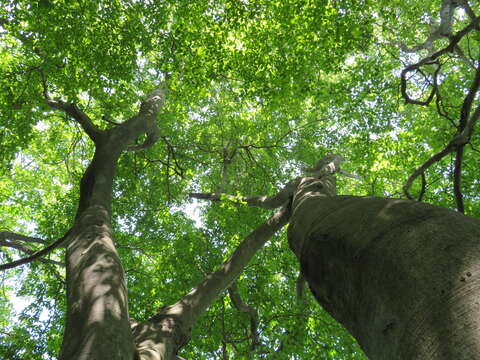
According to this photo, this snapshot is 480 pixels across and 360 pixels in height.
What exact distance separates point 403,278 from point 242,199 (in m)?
5.88

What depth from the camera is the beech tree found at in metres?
1.46

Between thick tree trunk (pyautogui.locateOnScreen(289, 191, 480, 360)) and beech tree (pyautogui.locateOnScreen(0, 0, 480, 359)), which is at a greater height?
beech tree (pyautogui.locateOnScreen(0, 0, 480, 359))

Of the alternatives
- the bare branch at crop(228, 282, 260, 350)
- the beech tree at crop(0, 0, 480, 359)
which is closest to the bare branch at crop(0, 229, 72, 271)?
the beech tree at crop(0, 0, 480, 359)

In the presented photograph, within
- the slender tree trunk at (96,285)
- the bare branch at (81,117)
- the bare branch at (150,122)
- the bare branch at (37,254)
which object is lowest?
the slender tree trunk at (96,285)

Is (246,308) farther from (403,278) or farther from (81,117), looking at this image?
(403,278)

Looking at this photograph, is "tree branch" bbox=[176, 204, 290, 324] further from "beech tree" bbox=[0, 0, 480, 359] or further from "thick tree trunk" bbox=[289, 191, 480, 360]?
"thick tree trunk" bbox=[289, 191, 480, 360]

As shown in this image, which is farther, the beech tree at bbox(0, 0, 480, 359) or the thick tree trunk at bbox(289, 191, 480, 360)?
the beech tree at bbox(0, 0, 480, 359)

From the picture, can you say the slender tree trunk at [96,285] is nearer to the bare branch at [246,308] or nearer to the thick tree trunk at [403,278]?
the thick tree trunk at [403,278]

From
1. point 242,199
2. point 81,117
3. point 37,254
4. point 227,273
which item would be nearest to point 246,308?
point 242,199

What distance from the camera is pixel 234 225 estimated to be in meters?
8.90

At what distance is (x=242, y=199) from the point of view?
7090mm

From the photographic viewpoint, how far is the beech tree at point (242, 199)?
146cm

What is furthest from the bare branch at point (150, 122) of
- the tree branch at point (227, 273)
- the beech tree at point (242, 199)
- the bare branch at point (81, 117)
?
the tree branch at point (227, 273)

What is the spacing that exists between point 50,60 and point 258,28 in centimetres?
480
